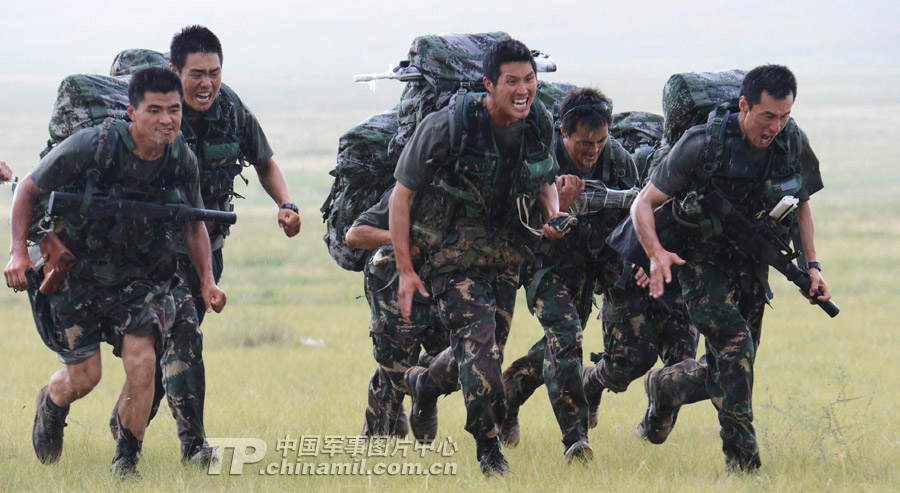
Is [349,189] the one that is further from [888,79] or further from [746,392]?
[888,79]

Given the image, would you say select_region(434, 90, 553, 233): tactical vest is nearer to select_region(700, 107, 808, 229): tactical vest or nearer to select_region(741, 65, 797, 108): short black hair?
select_region(700, 107, 808, 229): tactical vest

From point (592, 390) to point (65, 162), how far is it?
410cm

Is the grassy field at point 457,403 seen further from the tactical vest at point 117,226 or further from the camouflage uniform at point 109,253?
the tactical vest at point 117,226

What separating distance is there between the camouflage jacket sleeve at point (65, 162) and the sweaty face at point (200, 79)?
92 cm

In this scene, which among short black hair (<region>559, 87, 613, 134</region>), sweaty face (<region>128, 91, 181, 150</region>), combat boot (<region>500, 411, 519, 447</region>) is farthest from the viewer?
combat boot (<region>500, 411, 519, 447</region>)

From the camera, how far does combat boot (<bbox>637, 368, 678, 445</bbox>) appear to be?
27.8 ft

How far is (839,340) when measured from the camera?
15062mm

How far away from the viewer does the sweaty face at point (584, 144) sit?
26.3 feet

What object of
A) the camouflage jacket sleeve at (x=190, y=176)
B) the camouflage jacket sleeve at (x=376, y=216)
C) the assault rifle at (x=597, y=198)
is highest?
the camouflage jacket sleeve at (x=190, y=176)

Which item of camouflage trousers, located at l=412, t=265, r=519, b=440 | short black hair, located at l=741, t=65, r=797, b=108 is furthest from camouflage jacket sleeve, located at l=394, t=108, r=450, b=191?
short black hair, located at l=741, t=65, r=797, b=108

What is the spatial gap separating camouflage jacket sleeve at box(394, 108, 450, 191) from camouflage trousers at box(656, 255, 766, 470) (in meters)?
1.63

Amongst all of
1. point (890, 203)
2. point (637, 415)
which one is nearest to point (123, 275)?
point (637, 415)

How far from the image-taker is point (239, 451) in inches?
321


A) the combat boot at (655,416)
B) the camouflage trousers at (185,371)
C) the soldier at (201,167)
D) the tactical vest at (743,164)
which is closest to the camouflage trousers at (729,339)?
the tactical vest at (743,164)
